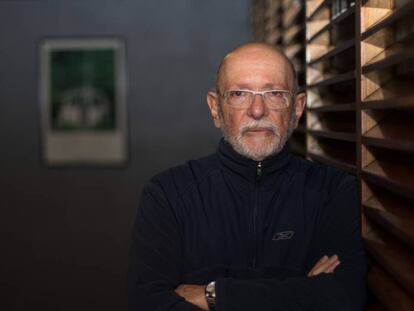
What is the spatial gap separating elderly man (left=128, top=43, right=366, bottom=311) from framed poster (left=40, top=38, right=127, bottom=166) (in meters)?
2.03

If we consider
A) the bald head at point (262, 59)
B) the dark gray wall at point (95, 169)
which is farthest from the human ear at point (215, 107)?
the dark gray wall at point (95, 169)

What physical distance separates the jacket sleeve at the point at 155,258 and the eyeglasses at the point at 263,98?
0.89ft

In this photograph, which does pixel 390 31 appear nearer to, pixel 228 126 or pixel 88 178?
pixel 228 126

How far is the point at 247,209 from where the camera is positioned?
1353 millimetres

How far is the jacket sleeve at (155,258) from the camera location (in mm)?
1253

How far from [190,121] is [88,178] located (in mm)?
683

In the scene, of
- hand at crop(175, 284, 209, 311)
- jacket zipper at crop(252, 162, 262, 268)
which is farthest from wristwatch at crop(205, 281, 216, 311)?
jacket zipper at crop(252, 162, 262, 268)

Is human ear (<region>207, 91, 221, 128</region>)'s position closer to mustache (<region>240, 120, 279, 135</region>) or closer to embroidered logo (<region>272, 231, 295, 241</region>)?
mustache (<region>240, 120, 279, 135</region>)

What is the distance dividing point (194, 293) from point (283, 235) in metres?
0.24

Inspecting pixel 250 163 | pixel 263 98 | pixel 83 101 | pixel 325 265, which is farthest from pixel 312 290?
pixel 83 101

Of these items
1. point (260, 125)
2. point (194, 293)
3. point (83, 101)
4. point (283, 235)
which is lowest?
point (194, 293)

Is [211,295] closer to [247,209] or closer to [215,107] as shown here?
[247,209]

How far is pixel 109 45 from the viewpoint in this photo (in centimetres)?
335

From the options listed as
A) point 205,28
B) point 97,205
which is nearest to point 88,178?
point 97,205
